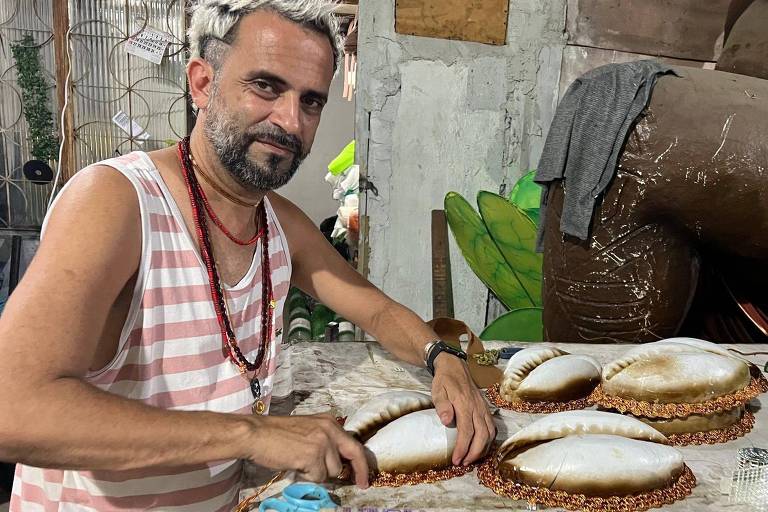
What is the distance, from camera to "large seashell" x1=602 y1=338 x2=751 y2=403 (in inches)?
43.9

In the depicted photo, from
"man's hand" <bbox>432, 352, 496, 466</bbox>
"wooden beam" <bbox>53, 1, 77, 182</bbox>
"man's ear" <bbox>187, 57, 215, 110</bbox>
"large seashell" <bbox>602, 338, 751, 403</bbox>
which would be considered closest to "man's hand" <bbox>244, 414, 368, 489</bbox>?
"man's hand" <bbox>432, 352, 496, 466</bbox>

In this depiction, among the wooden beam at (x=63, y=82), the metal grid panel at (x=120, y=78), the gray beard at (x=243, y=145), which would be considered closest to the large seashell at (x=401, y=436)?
the gray beard at (x=243, y=145)

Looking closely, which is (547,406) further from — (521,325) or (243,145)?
(521,325)

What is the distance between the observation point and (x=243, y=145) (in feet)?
3.87

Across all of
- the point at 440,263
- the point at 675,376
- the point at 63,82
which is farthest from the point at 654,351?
the point at 63,82

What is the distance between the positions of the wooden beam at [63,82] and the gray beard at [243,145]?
122 inches

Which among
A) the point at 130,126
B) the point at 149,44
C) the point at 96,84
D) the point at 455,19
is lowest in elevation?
the point at 130,126

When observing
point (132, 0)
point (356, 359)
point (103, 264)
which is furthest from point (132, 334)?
point (132, 0)

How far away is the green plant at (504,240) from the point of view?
117 inches

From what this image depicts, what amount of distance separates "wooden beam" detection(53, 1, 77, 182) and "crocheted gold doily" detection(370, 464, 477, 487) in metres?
3.66

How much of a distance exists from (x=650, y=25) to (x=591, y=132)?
65.4 inches

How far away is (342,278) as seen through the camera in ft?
5.33

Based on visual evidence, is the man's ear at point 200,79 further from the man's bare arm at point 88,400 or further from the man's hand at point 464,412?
the man's hand at point 464,412

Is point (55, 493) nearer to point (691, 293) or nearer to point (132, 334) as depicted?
point (132, 334)
